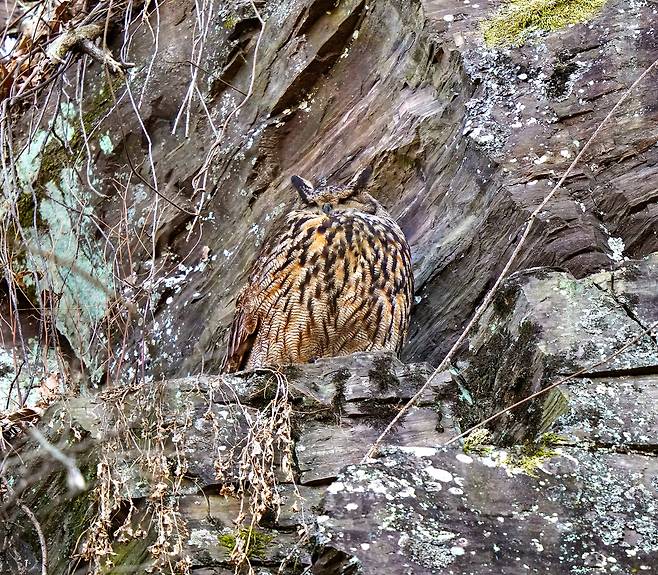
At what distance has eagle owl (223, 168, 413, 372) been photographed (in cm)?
454

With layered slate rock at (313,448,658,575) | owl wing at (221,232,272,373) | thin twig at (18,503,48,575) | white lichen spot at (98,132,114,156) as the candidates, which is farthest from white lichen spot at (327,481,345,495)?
white lichen spot at (98,132,114,156)

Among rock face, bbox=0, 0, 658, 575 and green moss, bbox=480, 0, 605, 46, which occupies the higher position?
green moss, bbox=480, 0, 605, 46

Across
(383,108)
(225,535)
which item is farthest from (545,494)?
(383,108)

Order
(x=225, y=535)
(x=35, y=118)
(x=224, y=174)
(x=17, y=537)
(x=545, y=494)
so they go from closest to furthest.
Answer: (x=545, y=494)
(x=225, y=535)
(x=17, y=537)
(x=224, y=174)
(x=35, y=118)

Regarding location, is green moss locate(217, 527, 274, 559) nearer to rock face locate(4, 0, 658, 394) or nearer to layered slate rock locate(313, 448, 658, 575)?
layered slate rock locate(313, 448, 658, 575)

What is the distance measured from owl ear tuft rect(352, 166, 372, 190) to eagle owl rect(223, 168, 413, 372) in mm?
298

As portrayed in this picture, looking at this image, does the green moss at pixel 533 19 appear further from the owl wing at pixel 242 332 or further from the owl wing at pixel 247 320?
the owl wing at pixel 242 332

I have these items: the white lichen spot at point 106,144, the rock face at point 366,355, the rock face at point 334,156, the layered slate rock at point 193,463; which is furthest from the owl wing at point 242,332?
the white lichen spot at point 106,144

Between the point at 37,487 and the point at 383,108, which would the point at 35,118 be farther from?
the point at 37,487

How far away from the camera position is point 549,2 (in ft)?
17.7

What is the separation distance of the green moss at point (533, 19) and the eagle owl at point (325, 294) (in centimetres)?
127

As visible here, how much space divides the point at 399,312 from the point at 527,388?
37.4 inches

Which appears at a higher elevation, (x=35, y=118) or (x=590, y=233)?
(x=35, y=118)

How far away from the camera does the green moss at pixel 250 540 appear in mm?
3486
